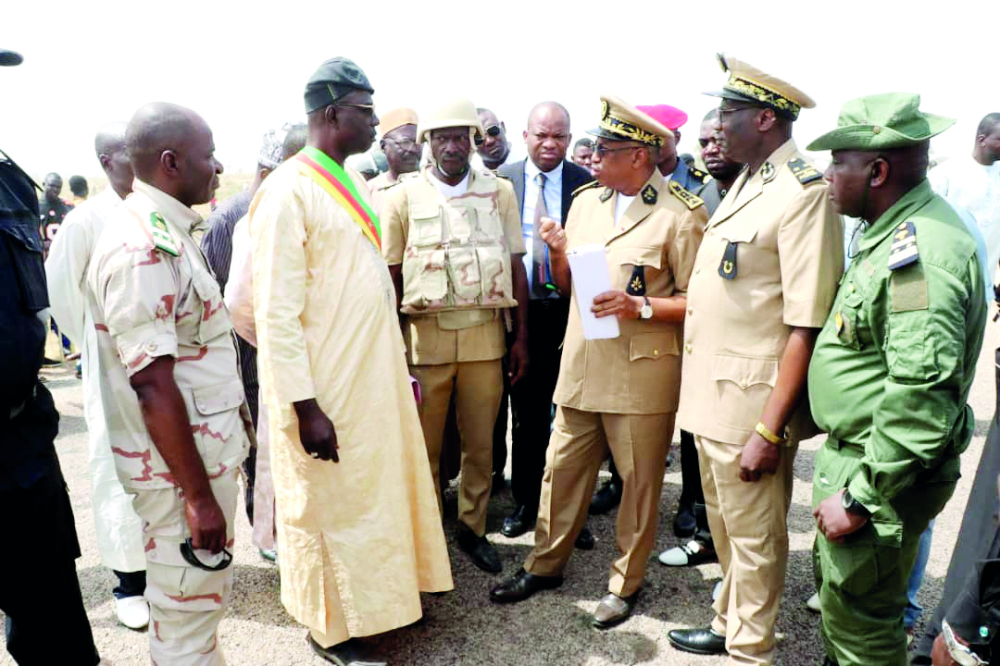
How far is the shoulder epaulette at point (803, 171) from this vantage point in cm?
260

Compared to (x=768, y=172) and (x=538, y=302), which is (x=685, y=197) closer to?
(x=768, y=172)

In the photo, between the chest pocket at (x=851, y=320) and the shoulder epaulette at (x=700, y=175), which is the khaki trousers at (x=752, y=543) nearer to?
the chest pocket at (x=851, y=320)

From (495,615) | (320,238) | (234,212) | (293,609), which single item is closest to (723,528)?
(495,615)

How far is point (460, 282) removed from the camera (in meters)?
3.68

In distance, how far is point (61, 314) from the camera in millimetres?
3521

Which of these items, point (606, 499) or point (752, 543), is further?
point (606, 499)

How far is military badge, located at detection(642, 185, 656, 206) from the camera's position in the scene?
3.25 meters

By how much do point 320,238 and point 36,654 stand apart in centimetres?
180

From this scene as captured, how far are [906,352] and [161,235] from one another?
7.31 feet

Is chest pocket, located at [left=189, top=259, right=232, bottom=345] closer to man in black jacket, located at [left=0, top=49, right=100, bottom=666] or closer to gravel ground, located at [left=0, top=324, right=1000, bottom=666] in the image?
man in black jacket, located at [left=0, top=49, right=100, bottom=666]

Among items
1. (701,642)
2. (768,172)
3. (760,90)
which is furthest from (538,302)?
(701,642)

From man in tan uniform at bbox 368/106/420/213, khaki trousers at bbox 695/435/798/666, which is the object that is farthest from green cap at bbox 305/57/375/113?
man in tan uniform at bbox 368/106/420/213

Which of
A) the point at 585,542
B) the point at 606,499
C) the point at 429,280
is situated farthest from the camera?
the point at 606,499

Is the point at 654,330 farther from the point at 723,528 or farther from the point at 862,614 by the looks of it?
the point at 862,614
